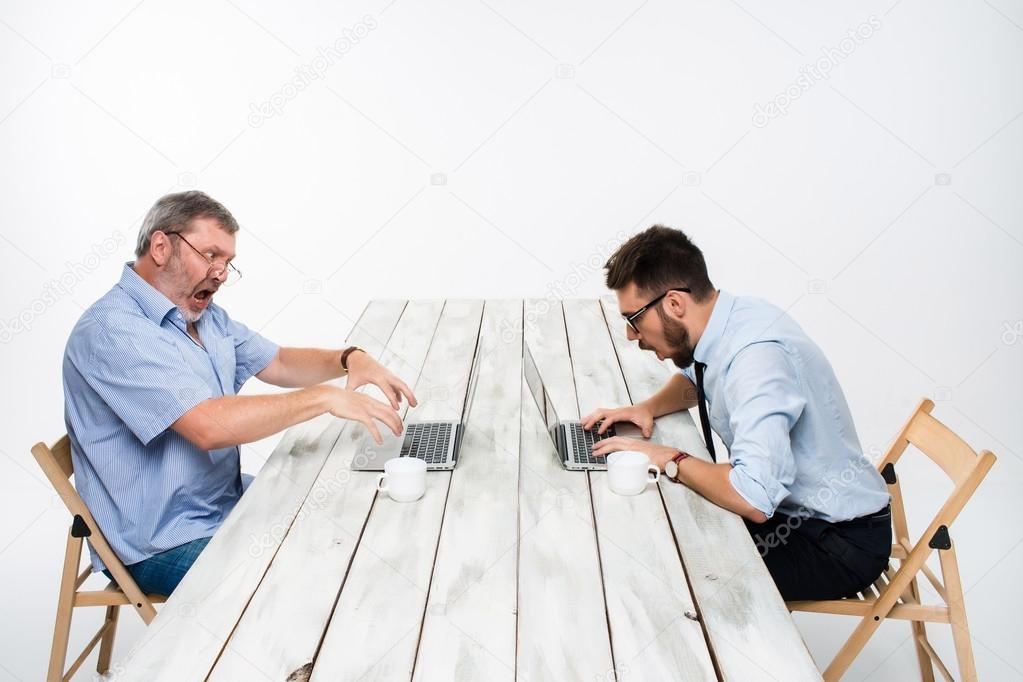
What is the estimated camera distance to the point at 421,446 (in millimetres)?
1927

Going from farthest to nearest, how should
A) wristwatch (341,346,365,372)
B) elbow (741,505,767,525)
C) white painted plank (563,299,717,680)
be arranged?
1. wristwatch (341,346,365,372)
2. elbow (741,505,767,525)
3. white painted plank (563,299,717,680)

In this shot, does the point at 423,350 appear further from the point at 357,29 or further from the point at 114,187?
the point at 114,187

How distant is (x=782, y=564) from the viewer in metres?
1.96

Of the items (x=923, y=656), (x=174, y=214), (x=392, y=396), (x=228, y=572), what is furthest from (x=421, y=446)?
(x=923, y=656)

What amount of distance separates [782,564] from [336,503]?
0.98 metres

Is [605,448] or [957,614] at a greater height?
[957,614]

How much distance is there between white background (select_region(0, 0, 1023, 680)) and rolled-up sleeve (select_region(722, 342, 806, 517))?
2464 mm

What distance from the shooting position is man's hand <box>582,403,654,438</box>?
6.63 feet

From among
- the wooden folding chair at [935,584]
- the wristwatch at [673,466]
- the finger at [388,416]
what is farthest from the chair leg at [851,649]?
the finger at [388,416]

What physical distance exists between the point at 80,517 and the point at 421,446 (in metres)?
0.71

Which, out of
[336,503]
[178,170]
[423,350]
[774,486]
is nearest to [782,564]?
[774,486]

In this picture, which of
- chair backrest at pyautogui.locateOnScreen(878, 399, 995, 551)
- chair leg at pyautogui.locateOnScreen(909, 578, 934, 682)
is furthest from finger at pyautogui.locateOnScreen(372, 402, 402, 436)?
chair leg at pyautogui.locateOnScreen(909, 578, 934, 682)

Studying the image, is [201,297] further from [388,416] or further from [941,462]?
[941,462]

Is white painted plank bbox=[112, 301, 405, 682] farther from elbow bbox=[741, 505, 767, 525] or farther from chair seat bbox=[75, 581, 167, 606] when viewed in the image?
elbow bbox=[741, 505, 767, 525]
